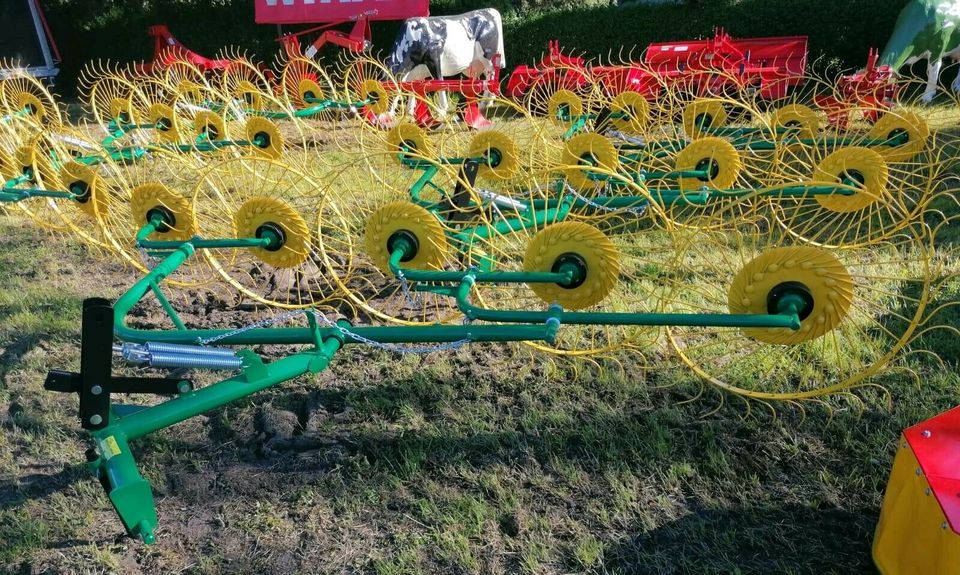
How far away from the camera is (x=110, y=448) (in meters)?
1.58

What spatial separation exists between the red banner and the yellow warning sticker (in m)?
9.06

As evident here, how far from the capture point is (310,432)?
275 cm

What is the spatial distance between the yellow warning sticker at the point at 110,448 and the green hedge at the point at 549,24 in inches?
376

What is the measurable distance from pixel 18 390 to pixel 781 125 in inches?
191

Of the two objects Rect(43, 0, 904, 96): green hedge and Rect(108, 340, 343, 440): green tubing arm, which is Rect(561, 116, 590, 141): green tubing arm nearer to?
Rect(108, 340, 343, 440): green tubing arm

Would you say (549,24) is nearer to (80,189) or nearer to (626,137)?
(626,137)

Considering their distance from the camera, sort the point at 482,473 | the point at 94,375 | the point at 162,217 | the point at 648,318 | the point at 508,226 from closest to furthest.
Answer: the point at 94,375 → the point at 648,318 → the point at 482,473 → the point at 508,226 → the point at 162,217

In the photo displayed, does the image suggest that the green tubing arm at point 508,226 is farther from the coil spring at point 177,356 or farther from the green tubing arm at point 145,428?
the coil spring at point 177,356

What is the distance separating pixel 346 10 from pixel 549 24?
3.87m

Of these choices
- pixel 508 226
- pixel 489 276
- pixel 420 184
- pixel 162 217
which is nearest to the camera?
pixel 489 276

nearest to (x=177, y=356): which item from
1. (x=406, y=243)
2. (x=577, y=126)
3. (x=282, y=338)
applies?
(x=282, y=338)

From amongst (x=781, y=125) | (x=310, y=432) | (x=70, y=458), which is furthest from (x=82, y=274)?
(x=781, y=125)

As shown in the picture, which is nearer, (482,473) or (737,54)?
(482,473)

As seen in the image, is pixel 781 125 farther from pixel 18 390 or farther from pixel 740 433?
pixel 18 390
